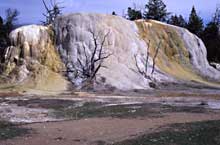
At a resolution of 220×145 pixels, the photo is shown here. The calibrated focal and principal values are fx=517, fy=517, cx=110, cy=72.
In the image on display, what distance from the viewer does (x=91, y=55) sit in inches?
1986

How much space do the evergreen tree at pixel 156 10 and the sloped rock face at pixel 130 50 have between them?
2637cm

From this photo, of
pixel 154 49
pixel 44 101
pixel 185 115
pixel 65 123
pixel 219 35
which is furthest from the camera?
pixel 219 35

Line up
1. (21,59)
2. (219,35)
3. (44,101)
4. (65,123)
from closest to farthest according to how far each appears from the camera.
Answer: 1. (65,123)
2. (44,101)
3. (21,59)
4. (219,35)

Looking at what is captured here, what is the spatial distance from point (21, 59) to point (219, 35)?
4199 centimetres

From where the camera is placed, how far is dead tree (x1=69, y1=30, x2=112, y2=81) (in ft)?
158

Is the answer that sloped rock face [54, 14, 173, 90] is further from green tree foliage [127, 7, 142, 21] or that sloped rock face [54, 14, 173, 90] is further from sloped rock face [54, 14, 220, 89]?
green tree foliage [127, 7, 142, 21]

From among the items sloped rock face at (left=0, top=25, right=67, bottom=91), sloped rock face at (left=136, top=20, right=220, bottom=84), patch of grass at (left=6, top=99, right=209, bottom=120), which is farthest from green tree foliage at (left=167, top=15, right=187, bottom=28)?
patch of grass at (left=6, top=99, right=209, bottom=120)

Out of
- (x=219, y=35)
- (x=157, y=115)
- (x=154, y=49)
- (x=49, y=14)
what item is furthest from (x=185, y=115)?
(x=219, y=35)

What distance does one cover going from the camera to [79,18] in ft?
173

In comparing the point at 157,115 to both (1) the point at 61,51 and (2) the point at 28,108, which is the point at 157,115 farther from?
(1) the point at 61,51

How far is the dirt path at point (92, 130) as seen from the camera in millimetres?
16219

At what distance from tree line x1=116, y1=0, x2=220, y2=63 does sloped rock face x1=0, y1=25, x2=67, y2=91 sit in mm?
33460

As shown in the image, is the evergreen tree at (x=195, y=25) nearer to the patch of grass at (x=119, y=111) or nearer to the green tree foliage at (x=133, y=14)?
the green tree foliage at (x=133, y=14)

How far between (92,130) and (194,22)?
6746 cm
